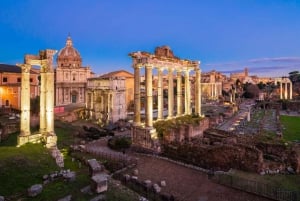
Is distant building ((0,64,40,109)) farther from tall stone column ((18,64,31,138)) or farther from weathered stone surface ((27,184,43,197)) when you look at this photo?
weathered stone surface ((27,184,43,197))

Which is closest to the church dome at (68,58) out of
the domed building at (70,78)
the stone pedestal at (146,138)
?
the domed building at (70,78)

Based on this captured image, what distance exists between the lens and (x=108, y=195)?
12414mm

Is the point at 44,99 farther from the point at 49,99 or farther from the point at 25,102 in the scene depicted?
the point at 25,102

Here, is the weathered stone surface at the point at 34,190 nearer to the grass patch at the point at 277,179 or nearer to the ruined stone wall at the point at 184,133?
the grass patch at the point at 277,179

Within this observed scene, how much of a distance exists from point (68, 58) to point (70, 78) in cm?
556

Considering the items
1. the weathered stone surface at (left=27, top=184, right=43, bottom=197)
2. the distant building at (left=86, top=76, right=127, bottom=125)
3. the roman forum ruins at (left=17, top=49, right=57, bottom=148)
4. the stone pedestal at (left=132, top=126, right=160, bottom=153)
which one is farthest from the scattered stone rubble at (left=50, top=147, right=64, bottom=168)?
the distant building at (left=86, top=76, right=127, bottom=125)

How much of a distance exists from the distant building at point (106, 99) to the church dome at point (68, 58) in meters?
14.6

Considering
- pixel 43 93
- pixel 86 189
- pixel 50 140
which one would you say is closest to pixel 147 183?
pixel 86 189

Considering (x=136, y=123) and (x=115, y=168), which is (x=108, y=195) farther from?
(x=136, y=123)

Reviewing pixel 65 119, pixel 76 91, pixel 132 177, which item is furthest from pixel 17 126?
pixel 76 91

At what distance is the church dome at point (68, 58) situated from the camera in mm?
60500

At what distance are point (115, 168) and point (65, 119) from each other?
26963 millimetres

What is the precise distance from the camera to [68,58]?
200 feet

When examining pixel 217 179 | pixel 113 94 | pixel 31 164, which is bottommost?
pixel 217 179
